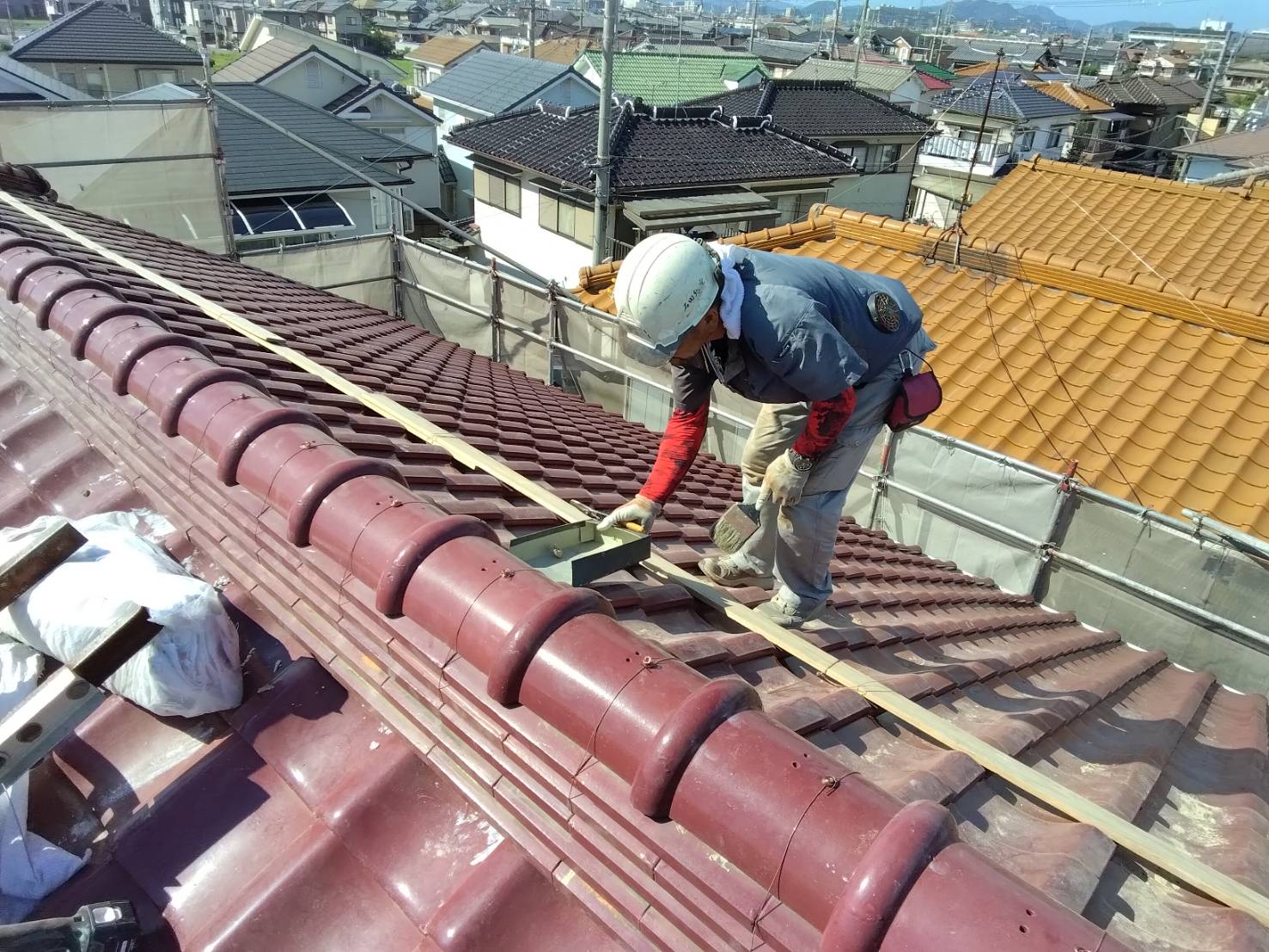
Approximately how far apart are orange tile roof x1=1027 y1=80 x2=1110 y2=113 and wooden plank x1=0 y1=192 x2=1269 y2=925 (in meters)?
44.3

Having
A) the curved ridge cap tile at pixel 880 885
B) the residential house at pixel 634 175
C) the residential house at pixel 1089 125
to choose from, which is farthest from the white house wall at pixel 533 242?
the residential house at pixel 1089 125

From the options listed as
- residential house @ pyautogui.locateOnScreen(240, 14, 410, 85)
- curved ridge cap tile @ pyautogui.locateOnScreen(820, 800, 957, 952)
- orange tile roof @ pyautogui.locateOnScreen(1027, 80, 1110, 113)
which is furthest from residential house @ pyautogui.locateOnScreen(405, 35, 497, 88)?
curved ridge cap tile @ pyautogui.locateOnScreen(820, 800, 957, 952)

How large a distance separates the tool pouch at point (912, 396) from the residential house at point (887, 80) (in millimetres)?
41603

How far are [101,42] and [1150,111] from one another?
51.2 meters

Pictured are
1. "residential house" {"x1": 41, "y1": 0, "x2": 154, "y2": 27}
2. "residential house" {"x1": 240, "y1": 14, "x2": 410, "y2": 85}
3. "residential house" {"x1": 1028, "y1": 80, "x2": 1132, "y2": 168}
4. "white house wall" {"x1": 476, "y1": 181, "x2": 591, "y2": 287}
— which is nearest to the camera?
"white house wall" {"x1": 476, "y1": 181, "x2": 591, "y2": 287}

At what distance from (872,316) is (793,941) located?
248cm

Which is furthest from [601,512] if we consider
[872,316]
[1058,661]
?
[1058,661]

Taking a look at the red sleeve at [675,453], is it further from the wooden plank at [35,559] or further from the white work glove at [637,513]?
the wooden plank at [35,559]

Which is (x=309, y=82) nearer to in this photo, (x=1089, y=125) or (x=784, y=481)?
(x=784, y=481)

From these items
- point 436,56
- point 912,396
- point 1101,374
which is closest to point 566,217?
point 1101,374

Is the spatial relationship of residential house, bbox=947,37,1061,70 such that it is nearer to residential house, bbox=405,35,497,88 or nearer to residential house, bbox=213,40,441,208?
residential house, bbox=405,35,497,88

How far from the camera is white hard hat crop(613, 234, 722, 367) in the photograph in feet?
9.12

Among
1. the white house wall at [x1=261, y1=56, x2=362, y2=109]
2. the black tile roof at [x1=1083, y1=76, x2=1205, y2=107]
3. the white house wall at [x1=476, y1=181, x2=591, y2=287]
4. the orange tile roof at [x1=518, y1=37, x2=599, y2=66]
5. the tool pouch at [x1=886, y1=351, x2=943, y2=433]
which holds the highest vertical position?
the tool pouch at [x1=886, y1=351, x2=943, y2=433]

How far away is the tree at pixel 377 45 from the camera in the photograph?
203 ft
